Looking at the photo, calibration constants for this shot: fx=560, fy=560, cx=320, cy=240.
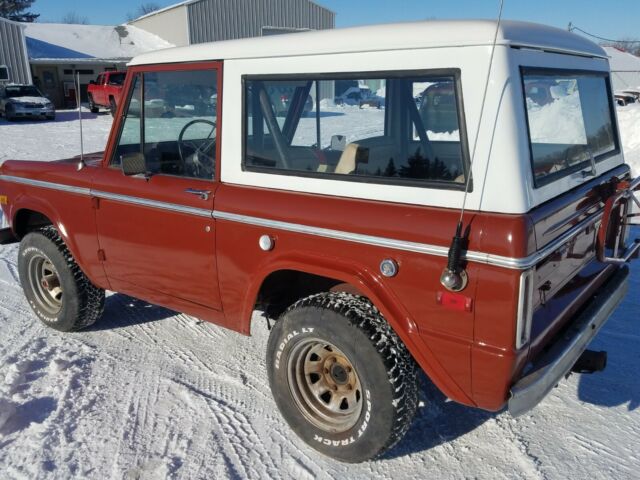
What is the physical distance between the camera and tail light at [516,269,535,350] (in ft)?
7.02

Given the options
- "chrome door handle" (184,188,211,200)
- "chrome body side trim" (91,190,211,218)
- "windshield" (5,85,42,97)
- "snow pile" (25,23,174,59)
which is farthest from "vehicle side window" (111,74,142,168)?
"snow pile" (25,23,174,59)

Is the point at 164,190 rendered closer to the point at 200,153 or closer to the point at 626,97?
the point at 200,153

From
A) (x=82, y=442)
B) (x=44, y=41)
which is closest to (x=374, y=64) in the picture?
(x=82, y=442)

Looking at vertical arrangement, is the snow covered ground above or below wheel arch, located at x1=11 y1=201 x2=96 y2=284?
below

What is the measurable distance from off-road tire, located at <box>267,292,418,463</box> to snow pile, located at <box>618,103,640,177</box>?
7385mm

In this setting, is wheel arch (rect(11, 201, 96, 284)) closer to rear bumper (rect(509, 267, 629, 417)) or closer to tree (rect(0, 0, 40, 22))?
rear bumper (rect(509, 267, 629, 417))

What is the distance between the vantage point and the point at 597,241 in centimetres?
299

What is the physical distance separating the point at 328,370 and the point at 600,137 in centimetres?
208

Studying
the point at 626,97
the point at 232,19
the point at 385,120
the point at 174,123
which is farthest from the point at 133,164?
the point at 232,19

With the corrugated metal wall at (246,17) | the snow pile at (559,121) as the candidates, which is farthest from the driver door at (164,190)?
the corrugated metal wall at (246,17)

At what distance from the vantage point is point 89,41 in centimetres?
3253

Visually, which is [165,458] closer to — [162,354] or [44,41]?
[162,354]

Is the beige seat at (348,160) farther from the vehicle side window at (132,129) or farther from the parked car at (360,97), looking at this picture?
the vehicle side window at (132,129)

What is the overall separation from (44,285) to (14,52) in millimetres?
27573
